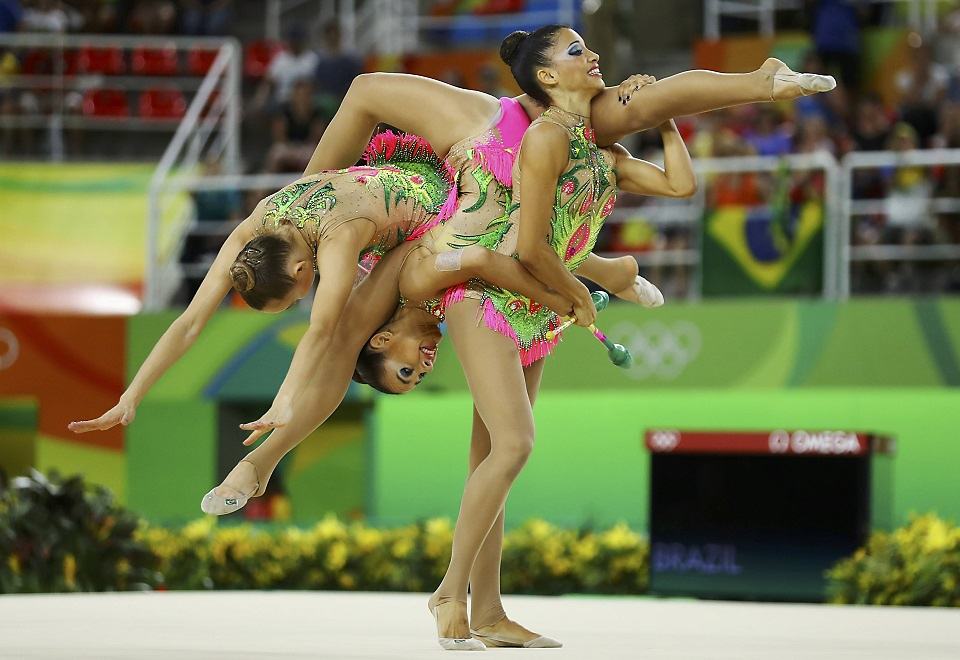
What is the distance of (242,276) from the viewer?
4.89m

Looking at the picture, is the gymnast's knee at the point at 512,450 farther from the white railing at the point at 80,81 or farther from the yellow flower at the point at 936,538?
the white railing at the point at 80,81

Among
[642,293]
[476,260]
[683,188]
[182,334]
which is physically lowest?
[182,334]

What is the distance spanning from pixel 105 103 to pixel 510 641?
37.4ft

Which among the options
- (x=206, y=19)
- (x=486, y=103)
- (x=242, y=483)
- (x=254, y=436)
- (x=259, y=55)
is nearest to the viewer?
(x=254, y=436)

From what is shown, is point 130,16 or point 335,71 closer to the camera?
point 335,71

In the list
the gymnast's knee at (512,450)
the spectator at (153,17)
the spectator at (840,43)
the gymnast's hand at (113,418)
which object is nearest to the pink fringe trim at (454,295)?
the gymnast's knee at (512,450)

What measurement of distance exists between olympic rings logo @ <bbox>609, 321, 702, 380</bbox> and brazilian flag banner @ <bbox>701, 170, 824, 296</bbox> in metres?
0.33

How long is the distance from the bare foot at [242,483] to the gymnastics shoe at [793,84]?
187cm

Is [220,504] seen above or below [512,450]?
below

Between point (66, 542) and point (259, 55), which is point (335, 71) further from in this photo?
point (66, 542)

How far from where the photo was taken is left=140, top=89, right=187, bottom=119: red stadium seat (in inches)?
603

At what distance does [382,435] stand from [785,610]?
5733 mm

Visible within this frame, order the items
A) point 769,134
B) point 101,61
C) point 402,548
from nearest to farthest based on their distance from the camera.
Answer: point 402,548 < point 769,134 < point 101,61

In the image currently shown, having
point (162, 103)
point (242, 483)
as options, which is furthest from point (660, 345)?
point (162, 103)
